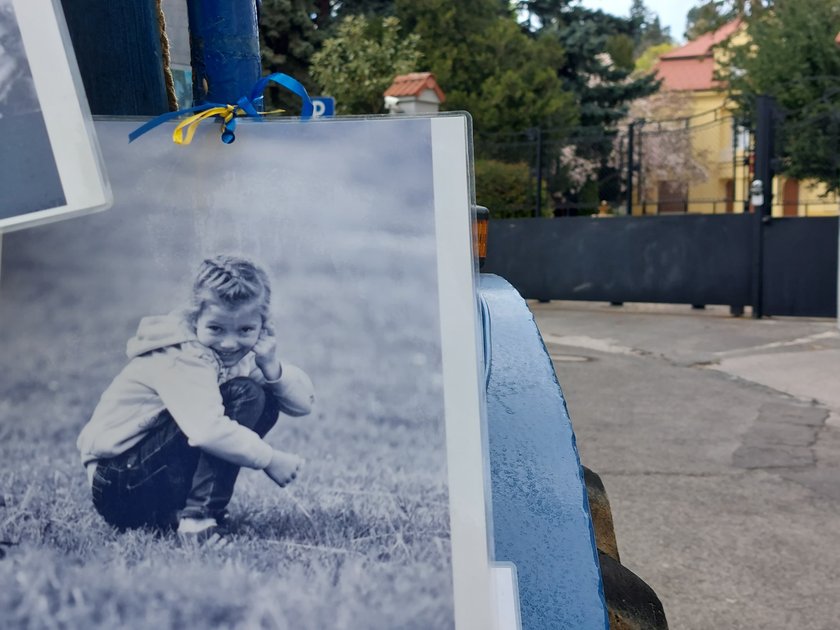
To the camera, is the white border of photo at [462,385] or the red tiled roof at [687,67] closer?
the white border of photo at [462,385]

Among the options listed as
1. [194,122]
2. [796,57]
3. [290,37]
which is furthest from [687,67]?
[194,122]

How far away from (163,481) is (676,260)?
10.9 meters

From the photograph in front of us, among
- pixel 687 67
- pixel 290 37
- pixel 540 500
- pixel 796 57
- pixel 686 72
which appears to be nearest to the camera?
pixel 540 500

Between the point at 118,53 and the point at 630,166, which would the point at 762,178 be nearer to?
the point at 630,166

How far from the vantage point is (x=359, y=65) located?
19.4 meters

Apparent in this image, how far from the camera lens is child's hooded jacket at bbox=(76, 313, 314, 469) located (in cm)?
102

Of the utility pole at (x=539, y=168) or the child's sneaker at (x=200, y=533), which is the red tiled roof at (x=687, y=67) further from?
the child's sneaker at (x=200, y=533)

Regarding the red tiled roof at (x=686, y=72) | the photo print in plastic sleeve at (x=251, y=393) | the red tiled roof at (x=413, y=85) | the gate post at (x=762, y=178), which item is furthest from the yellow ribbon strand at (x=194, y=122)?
the red tiled roof at (x=686, y=72)

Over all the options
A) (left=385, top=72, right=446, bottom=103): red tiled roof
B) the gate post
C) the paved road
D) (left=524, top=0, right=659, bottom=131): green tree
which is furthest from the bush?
(left=524, top=0, right=659, bottom=131): green tree

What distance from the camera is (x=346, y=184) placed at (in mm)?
1062

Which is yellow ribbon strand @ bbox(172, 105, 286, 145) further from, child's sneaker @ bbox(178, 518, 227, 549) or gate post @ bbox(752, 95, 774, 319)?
gate post @ bbox(752, 95, 774, 319)

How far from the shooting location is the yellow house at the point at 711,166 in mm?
12125

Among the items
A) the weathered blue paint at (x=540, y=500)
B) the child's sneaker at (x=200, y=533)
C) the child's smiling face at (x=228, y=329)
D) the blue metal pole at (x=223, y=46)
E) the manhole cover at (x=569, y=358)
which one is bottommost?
the manhole cover at (x=569, y=358)

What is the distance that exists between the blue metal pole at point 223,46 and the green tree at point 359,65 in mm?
17980
